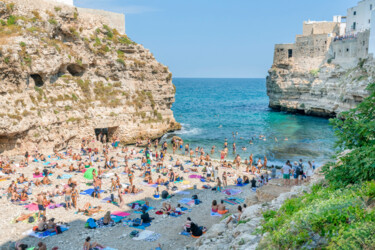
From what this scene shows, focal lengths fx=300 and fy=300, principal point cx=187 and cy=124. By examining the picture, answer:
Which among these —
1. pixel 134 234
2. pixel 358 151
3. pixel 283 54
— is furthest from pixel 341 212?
pixel 283 54

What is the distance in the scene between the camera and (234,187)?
69.2ft

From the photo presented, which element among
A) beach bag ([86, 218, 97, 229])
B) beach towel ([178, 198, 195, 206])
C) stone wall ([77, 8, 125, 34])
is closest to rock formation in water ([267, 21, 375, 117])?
stone wall ([77, 8, 125, 34])

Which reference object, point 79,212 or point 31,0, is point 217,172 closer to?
point 79,212

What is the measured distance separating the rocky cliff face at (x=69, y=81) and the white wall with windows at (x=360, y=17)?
3891cm

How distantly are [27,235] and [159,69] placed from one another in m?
26.5

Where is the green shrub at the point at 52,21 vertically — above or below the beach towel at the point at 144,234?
above

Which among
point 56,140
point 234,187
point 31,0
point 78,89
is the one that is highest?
point 31,0

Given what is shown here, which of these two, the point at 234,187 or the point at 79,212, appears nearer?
the point at 79,212

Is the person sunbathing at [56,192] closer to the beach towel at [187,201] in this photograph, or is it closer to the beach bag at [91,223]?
the beach bag at [91,223]

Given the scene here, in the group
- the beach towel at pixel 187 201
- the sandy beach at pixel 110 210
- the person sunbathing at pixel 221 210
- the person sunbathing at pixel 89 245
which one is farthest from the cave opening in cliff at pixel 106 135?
the person sunbathing at pixel 89 245

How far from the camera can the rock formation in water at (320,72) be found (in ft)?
149

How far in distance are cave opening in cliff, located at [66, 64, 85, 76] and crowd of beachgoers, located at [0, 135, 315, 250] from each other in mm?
8166

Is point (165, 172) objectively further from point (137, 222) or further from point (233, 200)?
point (137, 222)

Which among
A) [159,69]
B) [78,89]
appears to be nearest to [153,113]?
[159,69]
